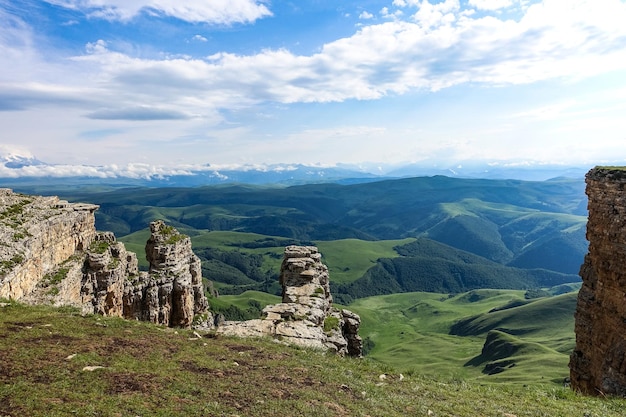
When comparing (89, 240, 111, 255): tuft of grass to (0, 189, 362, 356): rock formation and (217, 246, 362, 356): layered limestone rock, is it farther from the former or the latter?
(217, 246, 362, 356): layered limestone rock

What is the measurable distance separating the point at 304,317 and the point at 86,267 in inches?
756

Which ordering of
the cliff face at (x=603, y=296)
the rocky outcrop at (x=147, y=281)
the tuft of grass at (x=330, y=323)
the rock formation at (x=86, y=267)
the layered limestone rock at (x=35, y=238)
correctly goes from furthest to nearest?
the rocky outcrop at (x=147, y=281)
the tuft of grass at (x=330, y=323)
the cliff face at (x=603, y=296)
the rock formation at (x=86, y=267)
the layered limestone rock at (x=35, y=238)

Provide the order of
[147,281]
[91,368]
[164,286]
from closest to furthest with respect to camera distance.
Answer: [91,368] < [147,281] < [164,286]

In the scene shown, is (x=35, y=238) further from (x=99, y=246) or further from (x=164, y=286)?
(x=164, y=286)

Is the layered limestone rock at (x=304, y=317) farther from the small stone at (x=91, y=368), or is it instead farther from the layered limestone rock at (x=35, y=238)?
the layered limestone rock at (x=35, y=238)

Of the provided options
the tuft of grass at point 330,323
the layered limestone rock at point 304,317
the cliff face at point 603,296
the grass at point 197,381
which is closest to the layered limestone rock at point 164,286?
the layered limestone rock at point 304,317

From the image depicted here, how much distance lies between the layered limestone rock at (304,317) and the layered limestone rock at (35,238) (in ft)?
43.4

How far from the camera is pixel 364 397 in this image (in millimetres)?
17750

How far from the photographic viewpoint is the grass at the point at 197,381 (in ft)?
45.1

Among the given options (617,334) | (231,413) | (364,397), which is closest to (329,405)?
(364,397)

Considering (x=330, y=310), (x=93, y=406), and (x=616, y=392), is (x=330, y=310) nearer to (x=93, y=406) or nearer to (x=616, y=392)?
(x=616, y=392)

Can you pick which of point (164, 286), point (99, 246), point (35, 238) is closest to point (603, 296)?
point (164, 286)

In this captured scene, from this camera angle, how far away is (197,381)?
16578mm

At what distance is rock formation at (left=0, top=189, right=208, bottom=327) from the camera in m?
27.2
